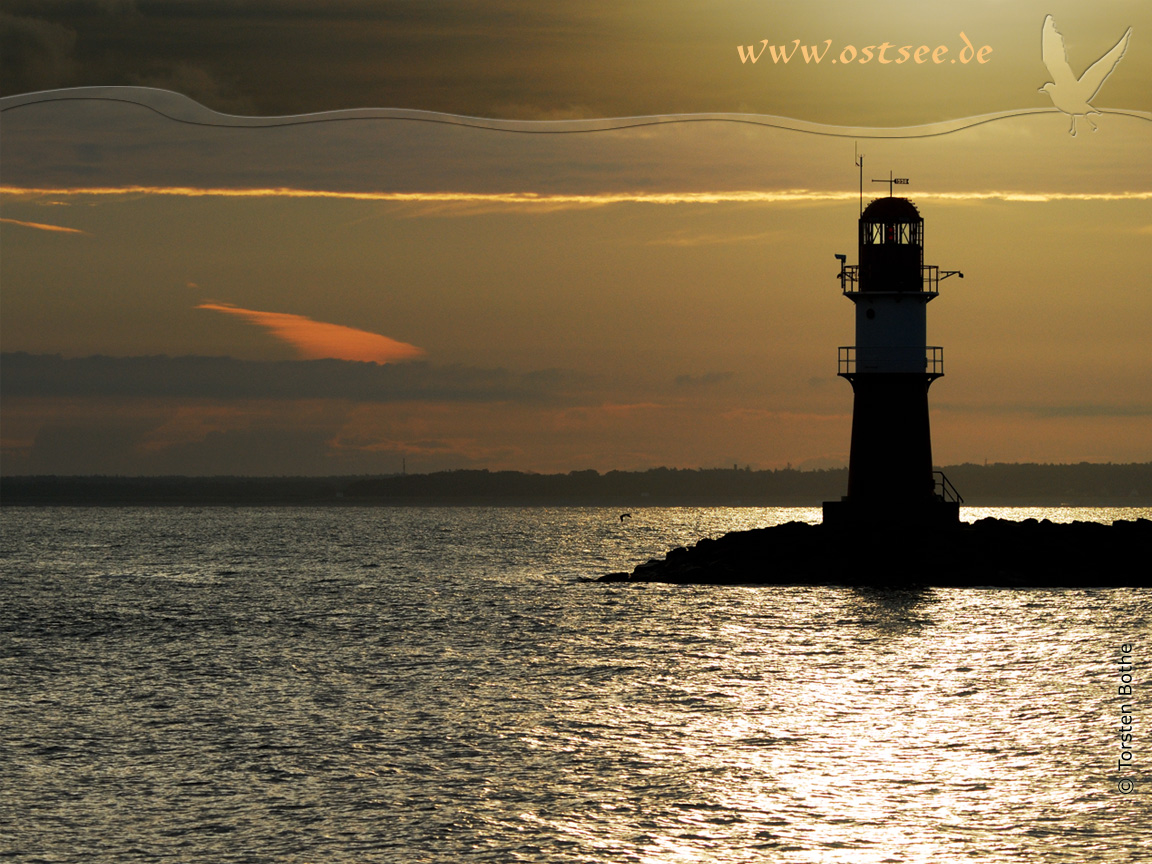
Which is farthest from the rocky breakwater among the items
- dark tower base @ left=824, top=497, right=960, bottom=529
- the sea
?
the sea

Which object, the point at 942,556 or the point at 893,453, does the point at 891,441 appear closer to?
the point at 893,453

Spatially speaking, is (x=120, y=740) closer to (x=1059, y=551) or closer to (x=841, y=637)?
(x=841, y=637)

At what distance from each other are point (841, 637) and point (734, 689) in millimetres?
8877

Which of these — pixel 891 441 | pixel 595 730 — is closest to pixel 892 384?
pixel 891 441

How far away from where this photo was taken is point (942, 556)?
1724 inches

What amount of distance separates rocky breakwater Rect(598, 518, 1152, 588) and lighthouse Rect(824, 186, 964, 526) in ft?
2.86

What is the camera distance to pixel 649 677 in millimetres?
28453

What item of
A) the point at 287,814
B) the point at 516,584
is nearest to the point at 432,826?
the point at 287,814

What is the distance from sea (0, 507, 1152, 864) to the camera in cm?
1566

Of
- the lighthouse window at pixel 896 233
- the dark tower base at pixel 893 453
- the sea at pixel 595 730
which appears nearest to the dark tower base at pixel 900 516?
the dark tower base at pixel 893 453

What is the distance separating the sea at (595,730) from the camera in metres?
15.7

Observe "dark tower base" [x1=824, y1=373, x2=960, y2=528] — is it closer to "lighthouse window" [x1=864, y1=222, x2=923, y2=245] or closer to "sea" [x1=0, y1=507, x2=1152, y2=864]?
"sea" [x1=0, y1=507, x2=1152, y2=864]

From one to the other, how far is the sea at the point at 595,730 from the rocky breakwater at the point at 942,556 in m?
0.68

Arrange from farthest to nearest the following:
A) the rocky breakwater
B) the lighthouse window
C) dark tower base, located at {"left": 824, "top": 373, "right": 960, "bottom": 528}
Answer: the lighthouse window, the rocky breakwater, dark tower base, located at {"left": 824, "top": 373, "right": 960, "bottom": 528}
